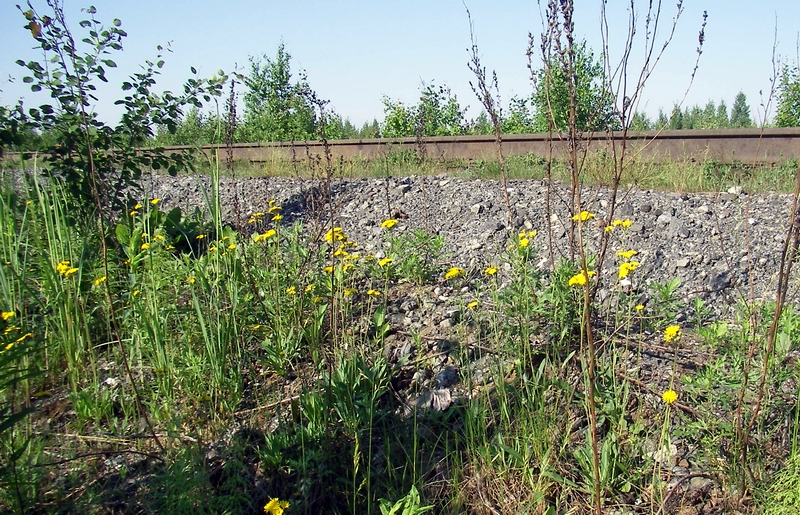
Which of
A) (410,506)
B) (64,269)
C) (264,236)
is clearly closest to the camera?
(410,506)

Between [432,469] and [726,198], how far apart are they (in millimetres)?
3892

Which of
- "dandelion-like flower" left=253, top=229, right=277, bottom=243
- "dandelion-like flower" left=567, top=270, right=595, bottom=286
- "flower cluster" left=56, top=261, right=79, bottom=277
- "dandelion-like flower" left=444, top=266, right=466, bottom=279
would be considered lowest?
"dandelion-like flower" left=444, top=266, right=466, bottom=279

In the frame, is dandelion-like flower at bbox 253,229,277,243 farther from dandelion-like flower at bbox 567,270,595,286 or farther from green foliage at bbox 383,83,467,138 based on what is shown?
green foliage at bbox 383,83,467,138

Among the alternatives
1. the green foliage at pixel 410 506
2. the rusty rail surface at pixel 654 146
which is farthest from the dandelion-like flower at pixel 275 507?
the rusty rail surface at pixel 654 146

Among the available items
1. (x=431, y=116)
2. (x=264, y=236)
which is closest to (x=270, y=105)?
(x=431, y=116)

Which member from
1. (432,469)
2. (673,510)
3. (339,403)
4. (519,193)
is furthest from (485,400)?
(519,193)

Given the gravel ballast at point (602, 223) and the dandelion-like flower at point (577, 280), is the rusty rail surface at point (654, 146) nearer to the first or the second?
the gravel ballast at point (602, 223)

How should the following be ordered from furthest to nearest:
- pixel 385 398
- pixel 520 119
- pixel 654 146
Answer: pixel 520 119
pixel 654 146
pixel 385 398

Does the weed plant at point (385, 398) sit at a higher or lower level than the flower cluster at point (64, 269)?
lower

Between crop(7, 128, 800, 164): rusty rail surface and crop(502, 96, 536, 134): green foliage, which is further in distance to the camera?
crop(502, 96, 536, 134): green foliage

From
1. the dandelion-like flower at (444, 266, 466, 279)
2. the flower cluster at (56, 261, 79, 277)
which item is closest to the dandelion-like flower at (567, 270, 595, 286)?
the dandelion-like flower at (444, 266, 466, 279)

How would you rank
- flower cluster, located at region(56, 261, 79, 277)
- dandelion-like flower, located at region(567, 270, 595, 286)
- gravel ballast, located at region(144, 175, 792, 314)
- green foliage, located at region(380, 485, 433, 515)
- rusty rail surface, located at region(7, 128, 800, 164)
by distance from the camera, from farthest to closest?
rusty rail surface, located at region(7, 128, 800, 164) → gravel ballast, located at region(144, 175, 792, 314) → flower cluster, located at region(56, 261, 79, 277) → dandelion-like flower, located at region(567, 270, 595, 286) → green foliage, located at region(380, 485, 433, 515)

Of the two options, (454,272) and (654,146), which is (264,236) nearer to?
(454,272)

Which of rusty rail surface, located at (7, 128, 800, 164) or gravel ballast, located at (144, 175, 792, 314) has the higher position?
rusty rail surface, located at (7, 128, 800, 164)
